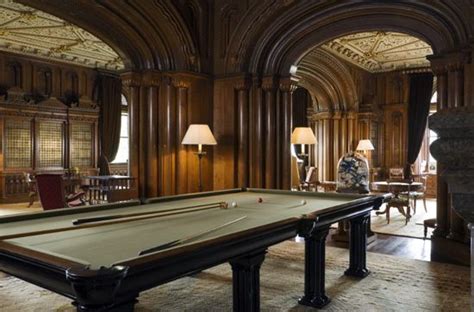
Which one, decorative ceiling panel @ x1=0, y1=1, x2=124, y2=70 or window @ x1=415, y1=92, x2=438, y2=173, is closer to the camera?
decorative ceiling panel @ x1=0, y1=1, x2=124, y2=70

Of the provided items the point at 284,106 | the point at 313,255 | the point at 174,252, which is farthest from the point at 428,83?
the point at 174,252

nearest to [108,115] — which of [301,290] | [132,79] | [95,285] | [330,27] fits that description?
[132,79]

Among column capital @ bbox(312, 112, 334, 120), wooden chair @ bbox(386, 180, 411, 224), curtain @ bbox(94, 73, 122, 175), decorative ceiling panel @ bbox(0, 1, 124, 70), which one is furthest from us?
curtain @ bbox(94, 73, 122, 175)

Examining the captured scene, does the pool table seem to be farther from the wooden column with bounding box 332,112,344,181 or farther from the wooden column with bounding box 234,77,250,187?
the wooden column with bounding box 332,112,344,181

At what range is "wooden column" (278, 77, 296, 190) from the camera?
660 cm

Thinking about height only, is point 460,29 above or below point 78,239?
above

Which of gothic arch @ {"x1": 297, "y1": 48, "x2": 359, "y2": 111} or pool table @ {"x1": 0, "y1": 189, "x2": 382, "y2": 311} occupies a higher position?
gothic arch @ {"x1": 297, "y1": 48, "x2": 359, "y2": 111}

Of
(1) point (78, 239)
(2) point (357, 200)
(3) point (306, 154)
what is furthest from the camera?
(3) point (306, 154)

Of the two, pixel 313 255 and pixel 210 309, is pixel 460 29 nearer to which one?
pixel 313 255

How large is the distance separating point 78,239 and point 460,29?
485 cm

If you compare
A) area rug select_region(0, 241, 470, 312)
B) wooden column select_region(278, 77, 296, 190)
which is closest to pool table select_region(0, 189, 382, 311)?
area rug select_region(0, 241, 470, 312)

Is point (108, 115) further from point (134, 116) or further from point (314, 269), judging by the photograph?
point (314, 269)

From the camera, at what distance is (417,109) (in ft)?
38.3

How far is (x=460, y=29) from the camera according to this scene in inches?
190
